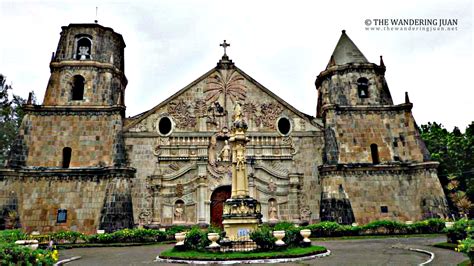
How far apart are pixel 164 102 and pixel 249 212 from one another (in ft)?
42.2

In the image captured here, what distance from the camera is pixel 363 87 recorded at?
25734 mm

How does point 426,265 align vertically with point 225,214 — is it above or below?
below

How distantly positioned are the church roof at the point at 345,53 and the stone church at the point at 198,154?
0.77m

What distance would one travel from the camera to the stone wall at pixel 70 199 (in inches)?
803

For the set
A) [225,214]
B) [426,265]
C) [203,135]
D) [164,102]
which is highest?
[164,102]

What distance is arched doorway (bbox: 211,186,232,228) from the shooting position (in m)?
21.9

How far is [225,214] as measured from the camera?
13148mm

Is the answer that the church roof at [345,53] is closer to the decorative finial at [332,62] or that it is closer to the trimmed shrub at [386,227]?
the decorative finial at [332,62]

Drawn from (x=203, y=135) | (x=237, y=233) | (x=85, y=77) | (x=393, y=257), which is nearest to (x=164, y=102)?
(x=203, y=135)

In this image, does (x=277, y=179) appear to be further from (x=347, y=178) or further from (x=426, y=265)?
(x=426, y=265)

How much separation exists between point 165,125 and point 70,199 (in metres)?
7.00

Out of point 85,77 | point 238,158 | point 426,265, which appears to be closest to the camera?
point 426,265

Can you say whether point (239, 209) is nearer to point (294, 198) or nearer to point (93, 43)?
point (294, 198)

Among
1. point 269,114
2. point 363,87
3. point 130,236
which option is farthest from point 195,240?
point 363,87
